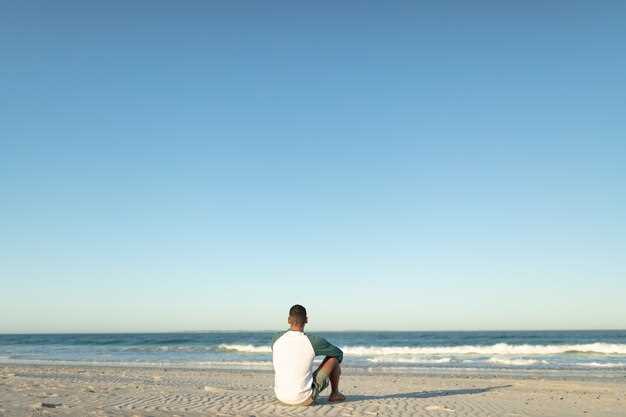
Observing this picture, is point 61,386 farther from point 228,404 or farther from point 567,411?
point 567,411

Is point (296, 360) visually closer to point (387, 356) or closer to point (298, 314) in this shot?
point (298, 314)

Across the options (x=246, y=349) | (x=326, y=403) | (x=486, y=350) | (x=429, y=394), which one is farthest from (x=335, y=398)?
(x=246, y=349)

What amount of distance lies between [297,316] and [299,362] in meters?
0.69

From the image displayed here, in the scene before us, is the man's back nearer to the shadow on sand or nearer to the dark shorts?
the dark shorts

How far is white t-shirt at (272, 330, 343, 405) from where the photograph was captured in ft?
26.1

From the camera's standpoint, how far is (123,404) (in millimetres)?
8781

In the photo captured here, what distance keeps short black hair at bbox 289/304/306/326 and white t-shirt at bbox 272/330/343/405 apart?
7.5 inches

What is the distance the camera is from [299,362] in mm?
8000

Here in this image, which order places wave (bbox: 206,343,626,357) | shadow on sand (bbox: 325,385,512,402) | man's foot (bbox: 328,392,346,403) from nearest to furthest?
man's foot (bbox: 328,392,346,403), shadow on sand (bbox: 325,385,512,402), wave (bbox: 206,343,626,357)

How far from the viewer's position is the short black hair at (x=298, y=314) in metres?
7.90

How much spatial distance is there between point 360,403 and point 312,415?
180 cm

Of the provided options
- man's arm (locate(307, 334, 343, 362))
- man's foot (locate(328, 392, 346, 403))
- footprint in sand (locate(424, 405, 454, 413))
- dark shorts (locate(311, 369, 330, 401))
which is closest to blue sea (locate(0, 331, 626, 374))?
footprint in sand (locate(424, 405, 454, 413))

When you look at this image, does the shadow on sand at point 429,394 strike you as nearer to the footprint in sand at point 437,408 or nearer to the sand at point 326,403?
the sand at point 326,403

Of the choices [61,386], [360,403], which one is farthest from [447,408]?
[61,386]
